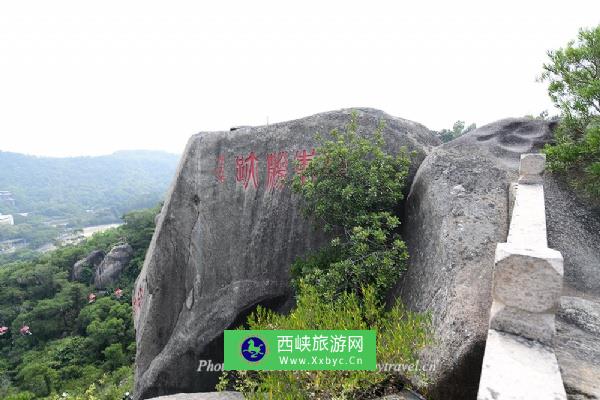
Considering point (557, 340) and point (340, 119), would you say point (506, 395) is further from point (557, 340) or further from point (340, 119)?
point (340, 119)

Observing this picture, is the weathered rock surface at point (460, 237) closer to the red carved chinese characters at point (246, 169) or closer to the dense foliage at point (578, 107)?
the dense foliage at point (578, 107)

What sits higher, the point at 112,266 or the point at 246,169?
the point at 246,169

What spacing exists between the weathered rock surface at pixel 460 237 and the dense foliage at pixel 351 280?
246mm

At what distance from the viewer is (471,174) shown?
5.02 meters

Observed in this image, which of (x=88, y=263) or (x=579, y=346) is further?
(x=88, y=263)

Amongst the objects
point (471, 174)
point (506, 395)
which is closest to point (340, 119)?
point (471, 174)

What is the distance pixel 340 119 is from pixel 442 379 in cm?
517

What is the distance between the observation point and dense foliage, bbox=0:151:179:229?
388 ft

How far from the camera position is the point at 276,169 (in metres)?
7.30

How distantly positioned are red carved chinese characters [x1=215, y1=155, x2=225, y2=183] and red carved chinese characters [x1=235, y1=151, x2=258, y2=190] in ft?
1.07

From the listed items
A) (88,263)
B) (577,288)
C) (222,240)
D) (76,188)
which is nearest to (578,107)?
(577,288)

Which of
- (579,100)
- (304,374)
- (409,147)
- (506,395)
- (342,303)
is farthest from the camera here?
(409,147)

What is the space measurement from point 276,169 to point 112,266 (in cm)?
2832

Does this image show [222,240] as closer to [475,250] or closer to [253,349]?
[253,349]
